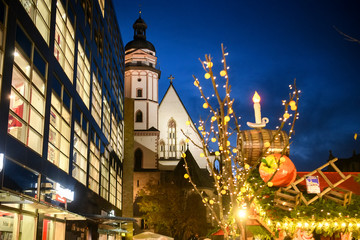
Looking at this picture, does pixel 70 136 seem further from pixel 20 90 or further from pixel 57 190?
pixel 20 90

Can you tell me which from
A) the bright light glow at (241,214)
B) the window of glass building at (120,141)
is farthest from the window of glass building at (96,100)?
the bright light glow at (241,214)

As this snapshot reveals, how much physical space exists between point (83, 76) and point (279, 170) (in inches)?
643

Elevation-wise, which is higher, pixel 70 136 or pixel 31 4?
pixel 31 4

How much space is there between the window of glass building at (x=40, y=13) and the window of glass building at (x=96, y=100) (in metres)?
9.06

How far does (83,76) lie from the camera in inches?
838

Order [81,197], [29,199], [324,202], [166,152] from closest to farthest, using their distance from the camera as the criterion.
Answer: [324,202] < [29,199] < [81,197] < [166,152]

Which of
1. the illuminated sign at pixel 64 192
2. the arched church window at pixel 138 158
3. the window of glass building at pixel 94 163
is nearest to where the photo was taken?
the illuminated sign at pixel 64 192

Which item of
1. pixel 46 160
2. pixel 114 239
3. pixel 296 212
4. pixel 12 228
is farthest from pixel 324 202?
pixel 114 239

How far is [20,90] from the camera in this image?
1217 centimetres

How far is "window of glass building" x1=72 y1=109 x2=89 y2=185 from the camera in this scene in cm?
1952

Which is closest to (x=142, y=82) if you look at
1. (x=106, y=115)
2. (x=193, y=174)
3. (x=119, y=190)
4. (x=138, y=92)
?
(x=138, y=92)

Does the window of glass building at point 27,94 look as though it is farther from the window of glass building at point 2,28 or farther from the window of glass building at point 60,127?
the window of glass building at point 60,127

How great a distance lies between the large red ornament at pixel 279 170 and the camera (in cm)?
607

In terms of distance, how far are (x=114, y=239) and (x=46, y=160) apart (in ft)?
61.1
